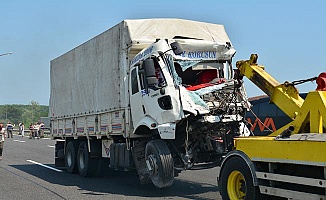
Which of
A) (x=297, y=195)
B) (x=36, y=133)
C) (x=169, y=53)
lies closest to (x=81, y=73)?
(x=169, y=53)

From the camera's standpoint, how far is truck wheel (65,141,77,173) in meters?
14.9

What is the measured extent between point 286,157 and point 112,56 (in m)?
6.41

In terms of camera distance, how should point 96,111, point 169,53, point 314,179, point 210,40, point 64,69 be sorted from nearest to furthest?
1. point 314,179
2. point 169,53
3. point 210,40
4. point 96,111
5. point 64,69

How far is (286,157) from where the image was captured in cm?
674

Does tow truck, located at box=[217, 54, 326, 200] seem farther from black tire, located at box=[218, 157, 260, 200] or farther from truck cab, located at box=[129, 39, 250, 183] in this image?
truck cab, located at box=[129, 39, 250, 183]

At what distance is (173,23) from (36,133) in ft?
118

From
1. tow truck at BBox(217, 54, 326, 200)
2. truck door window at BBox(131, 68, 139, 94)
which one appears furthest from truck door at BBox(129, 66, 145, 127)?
tow truck at BBox(217, 54, 326, 200)

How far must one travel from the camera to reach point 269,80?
8.40 metres

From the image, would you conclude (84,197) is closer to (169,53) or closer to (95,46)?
(169,53)

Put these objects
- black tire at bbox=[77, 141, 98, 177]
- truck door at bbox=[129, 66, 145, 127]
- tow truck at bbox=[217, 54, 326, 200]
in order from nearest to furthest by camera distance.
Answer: tow truck at bbox=[217, 54, 326, 200], truck door at bbox=[129, 66, 145, 127], black tire at bbox=[77, 141, 98, 177]

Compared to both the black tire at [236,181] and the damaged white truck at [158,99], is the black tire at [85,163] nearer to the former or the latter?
the damaged white truck at [158,99]

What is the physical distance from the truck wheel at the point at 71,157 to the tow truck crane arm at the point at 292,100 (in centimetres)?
711

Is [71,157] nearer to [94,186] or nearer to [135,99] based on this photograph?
[94,186]

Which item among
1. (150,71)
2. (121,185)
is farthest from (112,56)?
(121,185)
